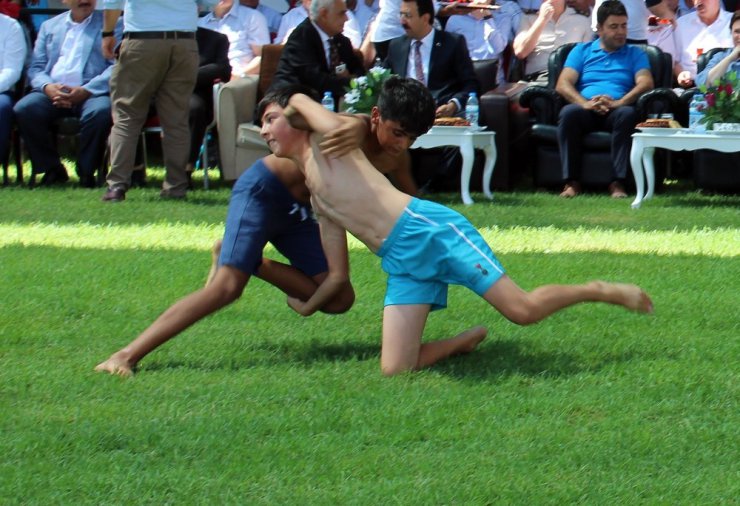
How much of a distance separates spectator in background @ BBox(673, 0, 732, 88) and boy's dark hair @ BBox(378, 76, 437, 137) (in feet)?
26.6

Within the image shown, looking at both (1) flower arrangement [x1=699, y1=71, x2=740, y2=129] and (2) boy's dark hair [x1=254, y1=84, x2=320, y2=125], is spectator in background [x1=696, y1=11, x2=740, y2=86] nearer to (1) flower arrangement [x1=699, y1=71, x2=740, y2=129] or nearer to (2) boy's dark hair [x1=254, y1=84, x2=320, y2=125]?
(1) flower arrangement [x1=699, y1=71, x2=740, y2=129]

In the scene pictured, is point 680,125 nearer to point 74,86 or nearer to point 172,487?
point 74,86

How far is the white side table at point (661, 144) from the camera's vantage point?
11188 mm

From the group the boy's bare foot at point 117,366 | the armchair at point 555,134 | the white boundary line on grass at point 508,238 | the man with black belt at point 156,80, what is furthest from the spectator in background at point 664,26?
the boy's bare foot at point 117,366

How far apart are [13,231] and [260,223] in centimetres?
450

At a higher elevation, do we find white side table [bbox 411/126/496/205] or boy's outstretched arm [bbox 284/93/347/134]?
boy's outstretched arm [bbox 284/93/347/134]

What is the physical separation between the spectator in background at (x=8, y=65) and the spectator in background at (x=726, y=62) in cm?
634

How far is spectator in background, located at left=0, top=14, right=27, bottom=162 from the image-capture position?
12.9 metres

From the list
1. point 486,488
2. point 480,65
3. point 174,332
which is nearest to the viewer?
point 486,488

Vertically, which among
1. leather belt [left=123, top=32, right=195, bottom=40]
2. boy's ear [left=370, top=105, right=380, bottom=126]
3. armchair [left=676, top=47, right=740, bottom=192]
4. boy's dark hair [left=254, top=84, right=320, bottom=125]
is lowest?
armchair [left=676, top=47, right=740, bottom=192]

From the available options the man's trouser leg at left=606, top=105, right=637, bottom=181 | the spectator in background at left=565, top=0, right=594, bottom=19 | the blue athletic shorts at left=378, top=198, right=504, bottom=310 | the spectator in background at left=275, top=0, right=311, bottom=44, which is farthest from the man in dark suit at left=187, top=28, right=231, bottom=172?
the blue athletic shorts at left=378, top=198, right=504, bottom=310

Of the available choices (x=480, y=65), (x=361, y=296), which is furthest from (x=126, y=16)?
(x=361, y=296)

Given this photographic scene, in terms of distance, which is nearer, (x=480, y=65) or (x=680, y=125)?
(x=680, y=125)

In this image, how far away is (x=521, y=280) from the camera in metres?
7.64
